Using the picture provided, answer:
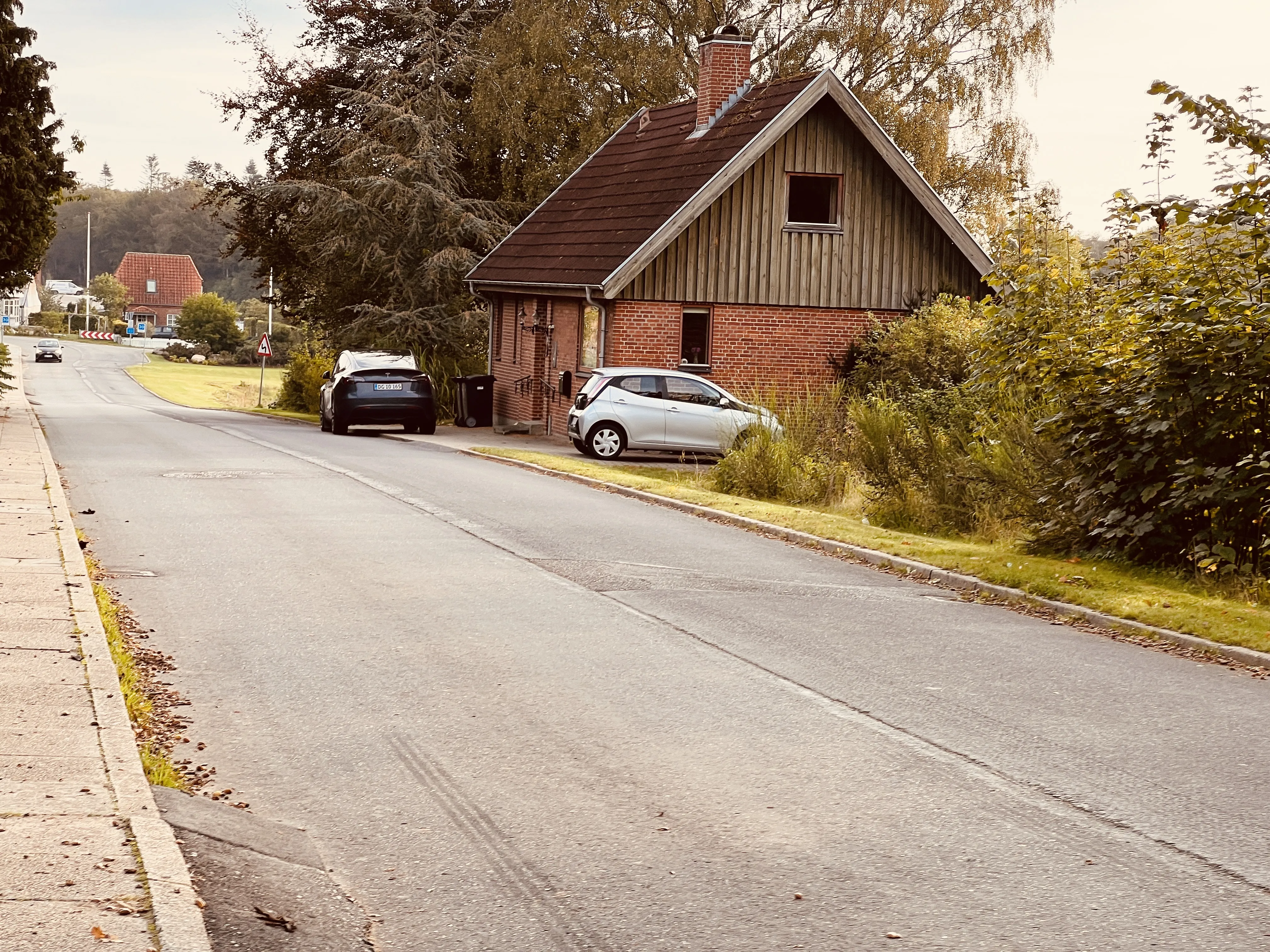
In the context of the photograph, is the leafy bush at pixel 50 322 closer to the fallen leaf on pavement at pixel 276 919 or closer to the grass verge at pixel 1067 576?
the grass verge at pixel 1067 576

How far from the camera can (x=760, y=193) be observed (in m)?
30.7

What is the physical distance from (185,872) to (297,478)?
15.6 metres

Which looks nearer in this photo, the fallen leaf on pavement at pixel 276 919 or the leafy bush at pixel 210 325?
the fallen leaf on pavement at pixel 276 919

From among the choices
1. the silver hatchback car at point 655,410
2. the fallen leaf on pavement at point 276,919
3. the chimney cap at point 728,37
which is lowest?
the fallen leaf on pavement at point 276,919

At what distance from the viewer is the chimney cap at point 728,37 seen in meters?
33.9

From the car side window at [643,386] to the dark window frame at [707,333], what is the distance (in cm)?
428

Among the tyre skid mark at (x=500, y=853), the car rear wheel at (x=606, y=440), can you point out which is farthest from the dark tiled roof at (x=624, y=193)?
the tyre skid mark at (x=500, y=853)

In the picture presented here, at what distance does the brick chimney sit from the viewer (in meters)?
33.2

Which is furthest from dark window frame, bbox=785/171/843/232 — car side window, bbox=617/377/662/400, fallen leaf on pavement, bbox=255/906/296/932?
fallen leaf on pavement, bbox=255/906/296/932

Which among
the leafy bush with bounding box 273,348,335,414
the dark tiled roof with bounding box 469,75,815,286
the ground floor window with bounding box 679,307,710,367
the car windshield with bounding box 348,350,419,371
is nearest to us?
the dark tiled roof with bounding box 469,75,815,286

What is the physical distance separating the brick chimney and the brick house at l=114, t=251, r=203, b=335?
123 metres

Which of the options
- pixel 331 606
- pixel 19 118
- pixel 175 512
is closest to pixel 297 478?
pixel 175 512

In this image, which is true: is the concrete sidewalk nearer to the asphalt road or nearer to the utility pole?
the asphalt road

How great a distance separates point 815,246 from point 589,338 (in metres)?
5.06
